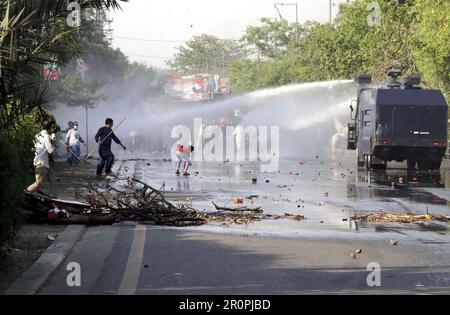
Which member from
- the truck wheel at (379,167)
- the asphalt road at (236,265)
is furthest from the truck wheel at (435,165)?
the asphalt road at (236,265)

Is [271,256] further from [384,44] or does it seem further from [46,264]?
[384,44]

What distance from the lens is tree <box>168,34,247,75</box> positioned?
5792 inches

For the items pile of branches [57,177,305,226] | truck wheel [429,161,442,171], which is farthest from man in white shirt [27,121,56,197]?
truck wheel [429,161,442,171]

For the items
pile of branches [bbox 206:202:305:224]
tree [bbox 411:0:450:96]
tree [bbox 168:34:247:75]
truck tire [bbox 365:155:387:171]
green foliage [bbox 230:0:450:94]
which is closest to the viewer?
pile of branches [bbox 206:202:305:224]

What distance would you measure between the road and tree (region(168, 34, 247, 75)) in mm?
131227

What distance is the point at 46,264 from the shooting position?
9086 millimetres

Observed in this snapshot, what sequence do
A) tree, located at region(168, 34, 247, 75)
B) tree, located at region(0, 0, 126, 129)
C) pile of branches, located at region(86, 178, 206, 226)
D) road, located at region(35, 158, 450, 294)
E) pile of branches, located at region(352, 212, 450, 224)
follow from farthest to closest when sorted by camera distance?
tree, located at region(168, 34, 247, 75) < pile of branches, located at region(352, 212, 450, 224) < pile of branches, located at region(86, 178, 206, 226) < tree, located at region(0, 0, 126, 129) < road, located at region(35, 158, 450, 294)

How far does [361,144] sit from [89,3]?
2104 centimetres

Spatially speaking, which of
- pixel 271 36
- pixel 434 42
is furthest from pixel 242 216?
pixel 271 36

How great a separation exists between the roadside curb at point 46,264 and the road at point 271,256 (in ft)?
0.33

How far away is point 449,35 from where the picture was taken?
32906mm

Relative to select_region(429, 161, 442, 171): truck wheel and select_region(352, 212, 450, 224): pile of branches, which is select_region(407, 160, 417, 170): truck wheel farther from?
select_region(352, 212, 450, 224): pile of branches

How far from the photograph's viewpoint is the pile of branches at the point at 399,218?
13913 millimetres
